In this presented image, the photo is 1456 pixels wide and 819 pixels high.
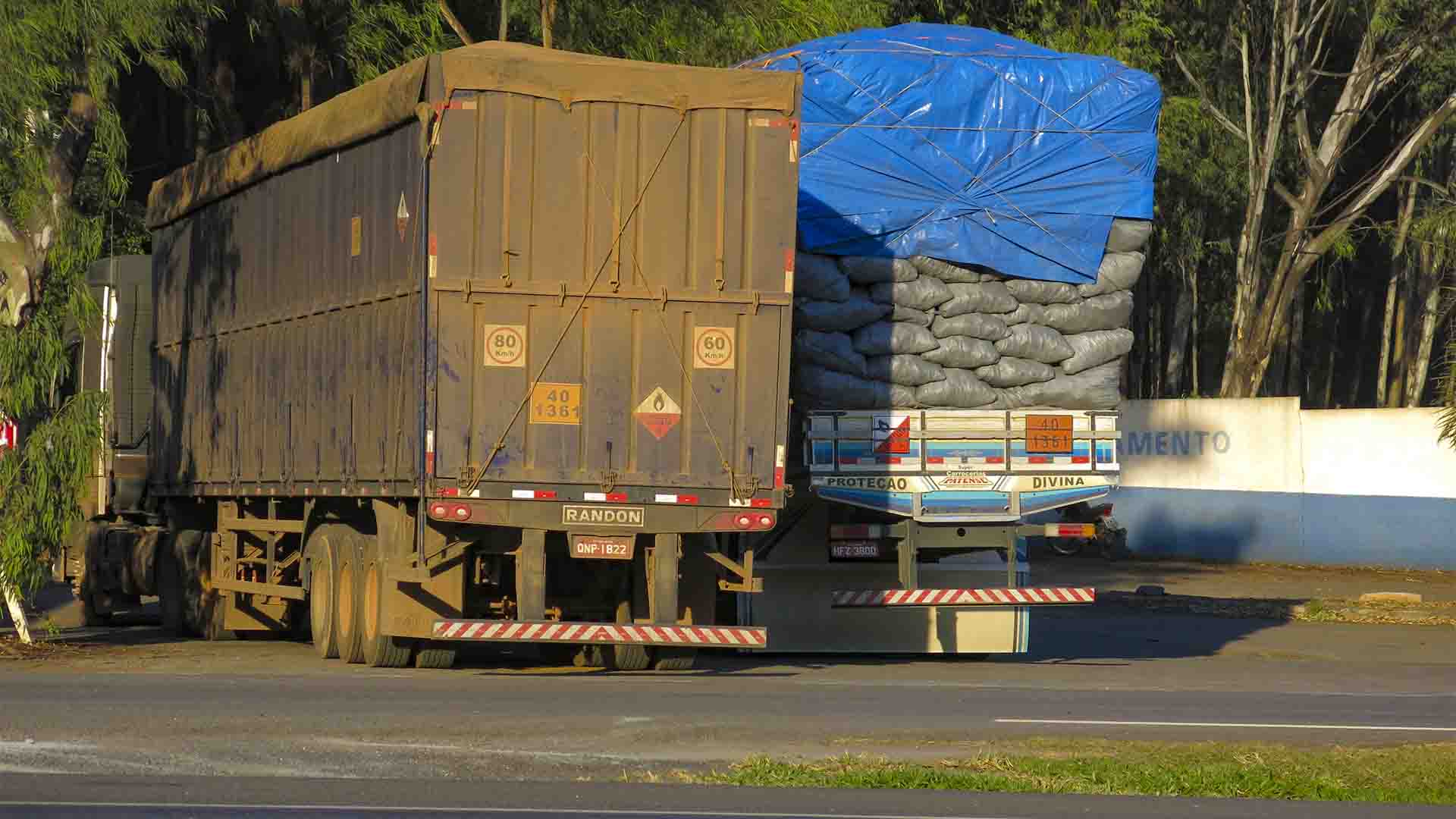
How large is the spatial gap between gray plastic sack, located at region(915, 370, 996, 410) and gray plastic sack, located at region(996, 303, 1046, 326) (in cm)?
60

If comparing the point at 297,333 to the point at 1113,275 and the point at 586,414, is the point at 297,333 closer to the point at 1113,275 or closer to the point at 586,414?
the point at 586,414

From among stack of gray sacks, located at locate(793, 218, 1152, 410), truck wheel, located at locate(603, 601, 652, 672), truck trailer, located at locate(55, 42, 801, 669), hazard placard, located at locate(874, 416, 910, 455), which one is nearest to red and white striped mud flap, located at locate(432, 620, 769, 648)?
truck trailer, located at locate(55, 42, 801, 669)

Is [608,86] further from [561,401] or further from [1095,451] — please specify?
[1095,451]

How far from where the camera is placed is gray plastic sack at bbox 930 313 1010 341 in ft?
57.7

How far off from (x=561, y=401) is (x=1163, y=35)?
32.4m

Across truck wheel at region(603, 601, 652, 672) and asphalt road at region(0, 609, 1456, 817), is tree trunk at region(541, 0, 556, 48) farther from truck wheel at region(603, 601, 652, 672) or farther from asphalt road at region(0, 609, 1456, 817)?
truck wheel at region(603, 601, 652, 672)

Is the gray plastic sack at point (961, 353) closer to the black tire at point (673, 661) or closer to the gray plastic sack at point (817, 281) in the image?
the gray plastic sack at point (817, 281)

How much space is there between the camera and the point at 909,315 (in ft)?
57.7

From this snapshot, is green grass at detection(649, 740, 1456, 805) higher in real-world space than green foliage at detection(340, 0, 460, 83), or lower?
lower

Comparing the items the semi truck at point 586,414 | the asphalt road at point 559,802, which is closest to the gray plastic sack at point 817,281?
the semi truck at point 586,414

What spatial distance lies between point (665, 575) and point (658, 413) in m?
1.15

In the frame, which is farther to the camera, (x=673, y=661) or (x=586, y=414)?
(x=673, y=661)

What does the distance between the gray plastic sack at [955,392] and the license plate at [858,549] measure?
1337 mm

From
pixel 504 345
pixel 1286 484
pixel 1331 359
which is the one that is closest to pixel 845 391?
pixel 504 345
